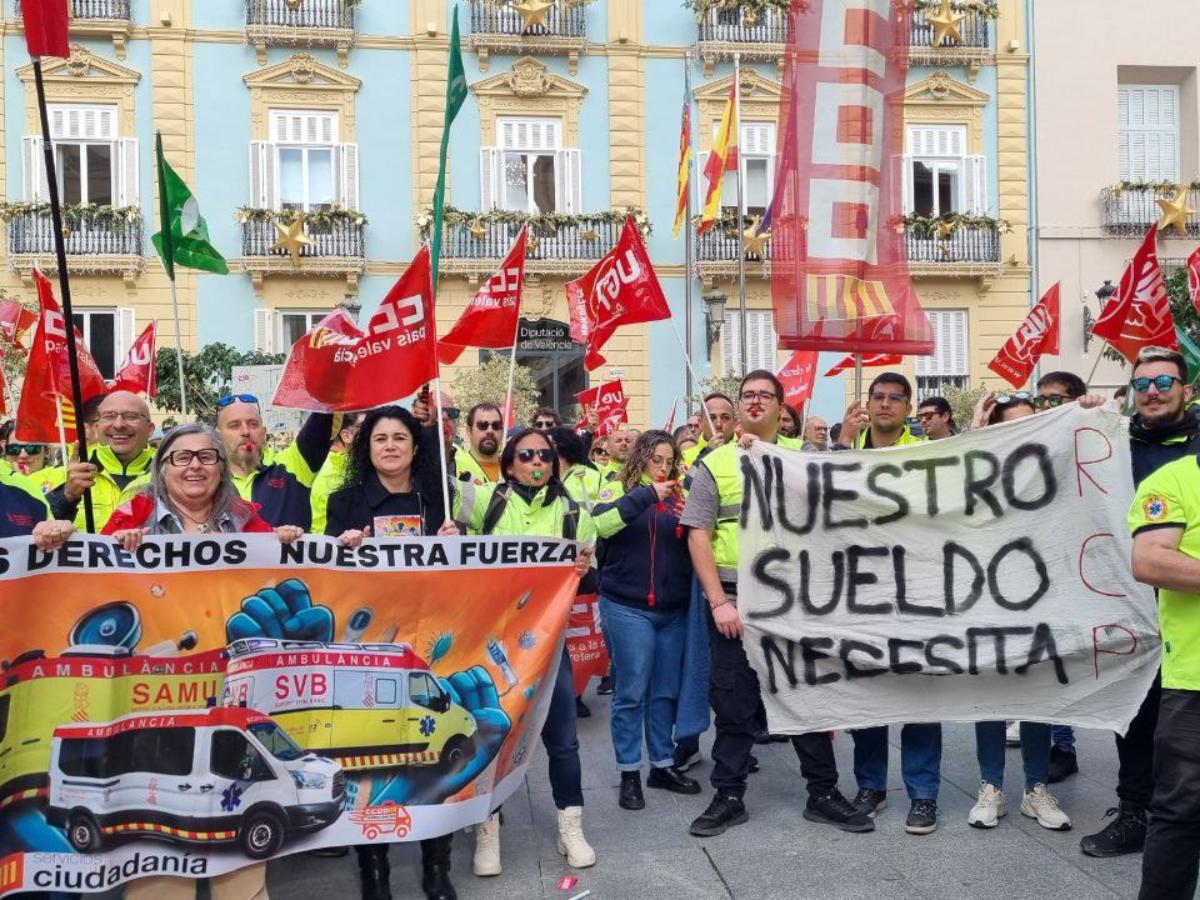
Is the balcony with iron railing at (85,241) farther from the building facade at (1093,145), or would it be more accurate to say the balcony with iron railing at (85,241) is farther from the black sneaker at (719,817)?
the black sneaker at (719,817)

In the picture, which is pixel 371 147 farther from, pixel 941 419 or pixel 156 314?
pixel 941 419

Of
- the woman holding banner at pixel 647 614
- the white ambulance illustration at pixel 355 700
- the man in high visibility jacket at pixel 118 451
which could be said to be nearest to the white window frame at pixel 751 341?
the woman holding banner at pixel 647 614

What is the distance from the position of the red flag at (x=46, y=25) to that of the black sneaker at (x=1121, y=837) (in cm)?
513

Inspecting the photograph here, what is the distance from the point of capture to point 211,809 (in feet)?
13.2

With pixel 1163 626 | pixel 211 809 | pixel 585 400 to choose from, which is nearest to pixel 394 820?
pixel 211 809

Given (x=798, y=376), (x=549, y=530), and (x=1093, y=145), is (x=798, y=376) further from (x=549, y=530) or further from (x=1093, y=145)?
(x=1093, y=145)

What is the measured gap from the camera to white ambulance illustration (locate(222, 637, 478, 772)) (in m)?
Result: 4.18

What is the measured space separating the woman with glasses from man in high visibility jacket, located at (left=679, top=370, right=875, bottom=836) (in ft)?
1.72

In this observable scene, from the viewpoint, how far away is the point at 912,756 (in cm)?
523

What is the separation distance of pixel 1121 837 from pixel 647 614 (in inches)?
88.4

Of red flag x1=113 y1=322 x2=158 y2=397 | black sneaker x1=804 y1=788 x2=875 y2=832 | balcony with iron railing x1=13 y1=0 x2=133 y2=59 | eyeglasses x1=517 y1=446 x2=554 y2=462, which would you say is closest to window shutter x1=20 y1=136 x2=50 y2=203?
balcony with iron railing x1=13 y1=0 x2=133 y2=59

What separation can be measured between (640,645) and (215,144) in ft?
62.6

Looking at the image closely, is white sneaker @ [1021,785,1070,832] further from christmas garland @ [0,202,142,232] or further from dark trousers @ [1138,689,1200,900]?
christmas garland @ [0,202,142,232]

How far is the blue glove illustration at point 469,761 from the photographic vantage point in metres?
4.34
